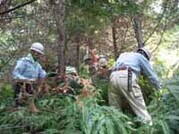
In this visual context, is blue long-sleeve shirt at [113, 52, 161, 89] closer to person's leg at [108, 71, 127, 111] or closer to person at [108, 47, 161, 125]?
person at [108, 47, 161, 125]

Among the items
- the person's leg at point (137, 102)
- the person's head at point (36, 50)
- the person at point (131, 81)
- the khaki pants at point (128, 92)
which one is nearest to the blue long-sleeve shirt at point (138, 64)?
the person at point (131, 81)

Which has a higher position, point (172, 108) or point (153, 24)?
point (153, 24)

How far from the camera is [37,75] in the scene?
6570 mm

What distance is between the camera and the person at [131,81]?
6.04m

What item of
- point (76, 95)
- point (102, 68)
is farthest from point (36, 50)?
point (76, 95)

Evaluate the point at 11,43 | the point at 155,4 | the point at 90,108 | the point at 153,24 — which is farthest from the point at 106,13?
the point at 153,24

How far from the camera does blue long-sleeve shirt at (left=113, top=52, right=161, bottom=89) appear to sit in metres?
6.16

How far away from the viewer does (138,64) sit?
622cm

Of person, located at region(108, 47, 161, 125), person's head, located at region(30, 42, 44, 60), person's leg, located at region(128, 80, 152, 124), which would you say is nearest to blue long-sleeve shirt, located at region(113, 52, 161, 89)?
person, located at region(108, 47, 161, 125)

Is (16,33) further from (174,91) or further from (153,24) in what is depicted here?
(174,91)

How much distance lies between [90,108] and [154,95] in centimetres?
199

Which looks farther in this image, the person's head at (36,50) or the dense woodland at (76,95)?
the person's head at (36,50)

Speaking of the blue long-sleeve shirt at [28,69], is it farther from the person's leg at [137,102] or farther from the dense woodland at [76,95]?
the person's leg at [137,102]

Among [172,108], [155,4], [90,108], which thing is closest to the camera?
[90,108]
